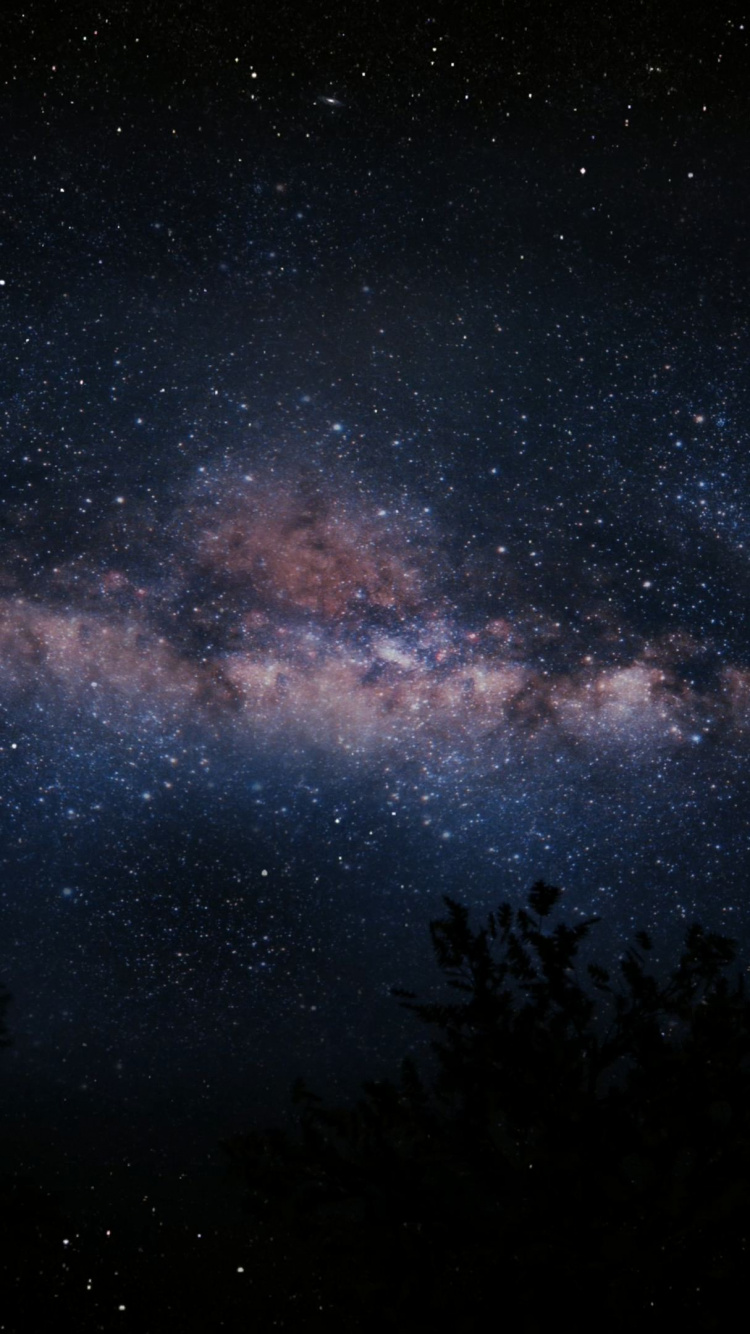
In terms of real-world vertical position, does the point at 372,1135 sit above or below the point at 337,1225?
above

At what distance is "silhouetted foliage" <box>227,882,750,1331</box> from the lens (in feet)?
11.3

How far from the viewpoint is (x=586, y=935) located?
552 cm

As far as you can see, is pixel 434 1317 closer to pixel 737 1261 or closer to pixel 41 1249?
pixel 737 1261

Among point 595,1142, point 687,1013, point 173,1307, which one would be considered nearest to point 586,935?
point 687,1013

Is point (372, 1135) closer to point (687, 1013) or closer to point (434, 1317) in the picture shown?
point (434, 1317)

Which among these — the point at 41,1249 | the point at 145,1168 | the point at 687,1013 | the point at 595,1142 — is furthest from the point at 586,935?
the point at 145,1168

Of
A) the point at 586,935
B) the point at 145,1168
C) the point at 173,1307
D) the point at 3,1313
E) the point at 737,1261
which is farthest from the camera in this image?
the point at 145,1168

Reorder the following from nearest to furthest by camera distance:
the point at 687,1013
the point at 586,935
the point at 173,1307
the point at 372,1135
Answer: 1. the point at 372,1135
2. the point at 687,1013
3. the point at 586,935
4. the point at 173,1307

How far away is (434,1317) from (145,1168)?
42621 millimetres

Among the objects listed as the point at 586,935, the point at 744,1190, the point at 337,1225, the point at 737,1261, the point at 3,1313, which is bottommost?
the point at 3,1313

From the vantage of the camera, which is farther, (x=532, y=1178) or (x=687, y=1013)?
(x=687, y=1013)

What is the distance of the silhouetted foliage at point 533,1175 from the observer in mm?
3436

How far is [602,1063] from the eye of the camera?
482 centimetres

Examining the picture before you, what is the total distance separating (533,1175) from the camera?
361 centimetres
